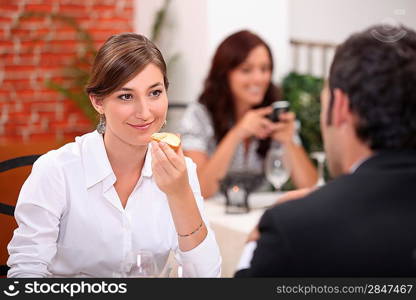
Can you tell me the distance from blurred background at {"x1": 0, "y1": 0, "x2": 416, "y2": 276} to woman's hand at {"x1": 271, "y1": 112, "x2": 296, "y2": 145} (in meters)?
1.51

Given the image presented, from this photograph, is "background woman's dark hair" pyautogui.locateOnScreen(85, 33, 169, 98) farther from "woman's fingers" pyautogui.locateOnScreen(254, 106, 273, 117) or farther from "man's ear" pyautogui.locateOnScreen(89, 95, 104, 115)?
"woman's fingers" pyautogui.locateOnScreen(254, 106, 273, 117)

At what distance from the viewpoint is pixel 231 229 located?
2199 mm

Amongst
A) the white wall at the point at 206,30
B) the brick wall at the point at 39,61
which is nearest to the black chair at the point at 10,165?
the white wall at the point at 206,30

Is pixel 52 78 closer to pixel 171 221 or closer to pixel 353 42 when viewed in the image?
pixel 171 221

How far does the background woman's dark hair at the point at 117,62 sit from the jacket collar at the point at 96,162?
0.47 feet

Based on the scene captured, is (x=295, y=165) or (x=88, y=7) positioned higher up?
(x=88, y=7)

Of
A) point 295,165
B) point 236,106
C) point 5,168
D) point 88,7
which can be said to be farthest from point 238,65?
point 88,7

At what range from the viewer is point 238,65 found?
2.86m

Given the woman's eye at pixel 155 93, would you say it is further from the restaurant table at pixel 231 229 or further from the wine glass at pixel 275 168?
the wine glass at pixel 275 168

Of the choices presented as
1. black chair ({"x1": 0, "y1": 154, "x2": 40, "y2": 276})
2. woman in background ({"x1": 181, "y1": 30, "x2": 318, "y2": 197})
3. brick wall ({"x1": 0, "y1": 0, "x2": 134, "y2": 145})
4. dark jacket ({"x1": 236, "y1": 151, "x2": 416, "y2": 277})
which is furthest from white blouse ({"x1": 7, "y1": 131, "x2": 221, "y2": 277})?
brick wall ({"x1": 0, "y1": 0, "x2": 134, "y2": 145})

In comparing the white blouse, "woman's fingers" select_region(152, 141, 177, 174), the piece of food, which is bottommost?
the white blouse

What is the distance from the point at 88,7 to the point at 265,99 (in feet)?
7.53

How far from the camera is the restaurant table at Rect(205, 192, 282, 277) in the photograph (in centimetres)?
218

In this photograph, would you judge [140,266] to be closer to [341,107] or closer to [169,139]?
[169,139]
